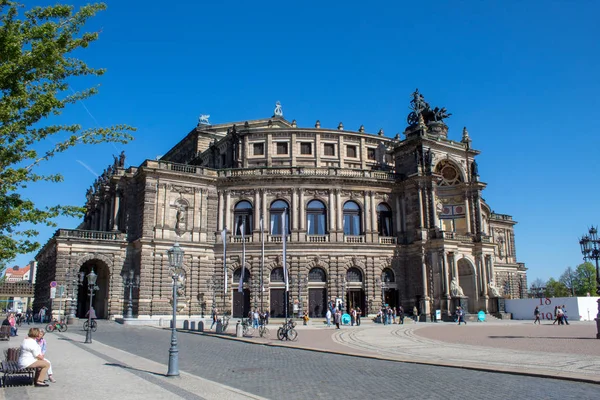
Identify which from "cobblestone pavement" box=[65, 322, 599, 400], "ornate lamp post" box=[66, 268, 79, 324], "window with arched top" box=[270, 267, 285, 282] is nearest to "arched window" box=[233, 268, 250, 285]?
"window with arched top" box=[270, 267, 285, 282]

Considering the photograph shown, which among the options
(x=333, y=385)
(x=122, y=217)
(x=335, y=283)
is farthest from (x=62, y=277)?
(x=333, y=385)

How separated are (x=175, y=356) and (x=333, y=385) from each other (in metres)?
4.71

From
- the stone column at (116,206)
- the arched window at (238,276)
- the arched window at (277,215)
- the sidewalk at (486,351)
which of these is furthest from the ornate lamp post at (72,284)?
the sidewalk at (486,351)

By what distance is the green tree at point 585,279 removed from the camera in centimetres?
11281

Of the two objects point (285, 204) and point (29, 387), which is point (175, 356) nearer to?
point (29, 387)

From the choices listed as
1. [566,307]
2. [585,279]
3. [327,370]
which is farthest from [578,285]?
[327,370]

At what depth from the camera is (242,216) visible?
2052 inches

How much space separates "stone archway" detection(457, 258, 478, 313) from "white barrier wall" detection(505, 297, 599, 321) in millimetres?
4409

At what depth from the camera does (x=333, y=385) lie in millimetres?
13523

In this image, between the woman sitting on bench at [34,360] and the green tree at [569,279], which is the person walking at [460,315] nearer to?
the woman sitting on bench at [34,360]

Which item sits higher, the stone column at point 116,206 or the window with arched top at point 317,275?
the stone column at point 116,206

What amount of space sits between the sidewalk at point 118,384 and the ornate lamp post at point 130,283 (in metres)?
26.9

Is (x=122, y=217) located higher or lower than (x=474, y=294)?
higher

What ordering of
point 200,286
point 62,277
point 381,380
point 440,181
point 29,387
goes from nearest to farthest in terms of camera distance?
point 29,387 < point 381,380 < point 62,277 < point 200,286 < point 440,181
